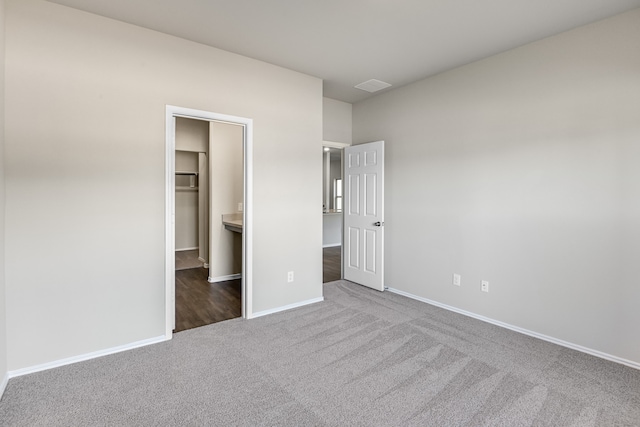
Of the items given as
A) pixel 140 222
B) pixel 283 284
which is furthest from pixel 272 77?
pixel 283 284

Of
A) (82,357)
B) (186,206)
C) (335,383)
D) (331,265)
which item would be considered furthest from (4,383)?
(186,206)

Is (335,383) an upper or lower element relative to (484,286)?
lower

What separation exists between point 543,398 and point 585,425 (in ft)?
0.79

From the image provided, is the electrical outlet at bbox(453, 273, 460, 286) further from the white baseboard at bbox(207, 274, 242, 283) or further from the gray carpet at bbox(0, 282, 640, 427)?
the white baseboard at bbox(207, 274, 242, 283)

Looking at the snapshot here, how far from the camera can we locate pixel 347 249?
4719 mm

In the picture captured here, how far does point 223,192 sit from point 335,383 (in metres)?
3.46

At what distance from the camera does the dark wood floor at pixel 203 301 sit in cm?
325

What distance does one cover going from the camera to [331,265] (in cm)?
593

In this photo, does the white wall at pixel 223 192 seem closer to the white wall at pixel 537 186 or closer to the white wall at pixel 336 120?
the white wall at pixel 336 120

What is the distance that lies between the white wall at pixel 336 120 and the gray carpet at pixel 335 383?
9.07ft

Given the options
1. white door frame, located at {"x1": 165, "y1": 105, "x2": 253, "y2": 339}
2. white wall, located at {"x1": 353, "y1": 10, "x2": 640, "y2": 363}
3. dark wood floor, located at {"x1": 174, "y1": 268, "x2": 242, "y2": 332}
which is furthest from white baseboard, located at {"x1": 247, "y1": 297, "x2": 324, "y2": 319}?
white wall, located at {"x1": 353, "y1": 10, "x2": 640, "y2": 363}

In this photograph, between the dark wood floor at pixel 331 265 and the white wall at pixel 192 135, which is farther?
the white wall at pixel 192 135

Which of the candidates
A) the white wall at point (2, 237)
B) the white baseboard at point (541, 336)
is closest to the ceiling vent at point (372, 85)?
the white baseboard at point (541, 336)

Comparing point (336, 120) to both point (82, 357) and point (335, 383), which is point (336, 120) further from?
point (82, 357)
